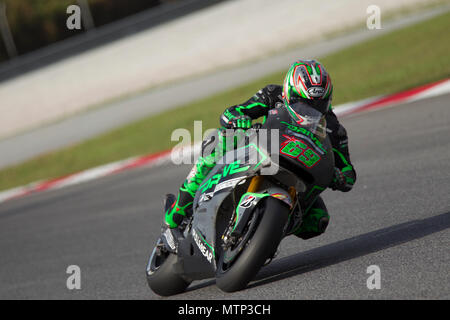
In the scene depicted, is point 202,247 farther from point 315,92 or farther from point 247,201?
point 315,92

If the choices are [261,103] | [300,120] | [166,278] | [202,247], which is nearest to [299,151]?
[300,120]

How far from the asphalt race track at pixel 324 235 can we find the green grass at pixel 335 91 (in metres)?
2.40

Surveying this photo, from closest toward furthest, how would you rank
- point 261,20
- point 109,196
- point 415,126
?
point 415,126, point 109,196, point 261,20

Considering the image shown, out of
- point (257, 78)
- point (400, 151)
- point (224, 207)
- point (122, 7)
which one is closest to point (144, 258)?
point (224, 207)

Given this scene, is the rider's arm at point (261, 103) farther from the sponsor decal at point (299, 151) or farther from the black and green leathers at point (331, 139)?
the sponsor decal at point (299, 151)

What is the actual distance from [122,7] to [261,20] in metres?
5.06

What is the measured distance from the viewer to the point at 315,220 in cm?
489

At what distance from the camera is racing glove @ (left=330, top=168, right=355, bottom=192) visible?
15.5ft

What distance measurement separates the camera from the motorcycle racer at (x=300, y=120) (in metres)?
4.56

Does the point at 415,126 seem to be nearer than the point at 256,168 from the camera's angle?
No

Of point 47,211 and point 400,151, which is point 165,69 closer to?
point 47,211

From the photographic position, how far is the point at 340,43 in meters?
18.0

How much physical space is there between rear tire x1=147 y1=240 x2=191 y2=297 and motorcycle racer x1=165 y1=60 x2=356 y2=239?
0.26 m

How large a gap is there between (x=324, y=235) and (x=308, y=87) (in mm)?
1896
